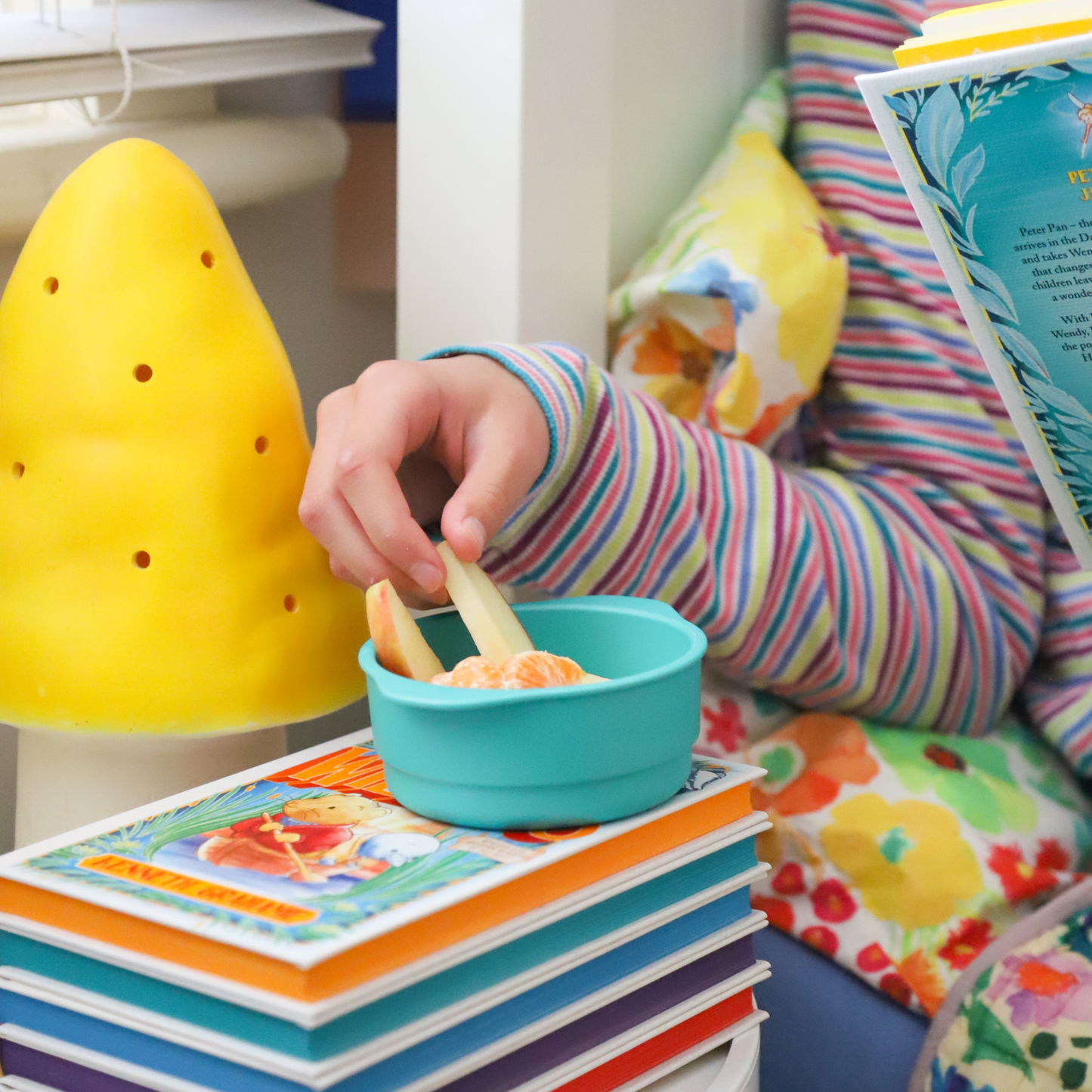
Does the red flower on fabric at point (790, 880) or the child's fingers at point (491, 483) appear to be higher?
the child's fingers at point (491, 483)

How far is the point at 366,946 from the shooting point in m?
0.32

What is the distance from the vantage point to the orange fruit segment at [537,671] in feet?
1.31

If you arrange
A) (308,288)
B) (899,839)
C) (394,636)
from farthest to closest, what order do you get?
(308,288)
(899,839)
(394,636)

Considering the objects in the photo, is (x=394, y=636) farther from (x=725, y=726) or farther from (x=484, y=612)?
(x=725, y=726)

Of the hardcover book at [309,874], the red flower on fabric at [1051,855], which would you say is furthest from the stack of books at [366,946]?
the red flower on fabric at [1051,855]

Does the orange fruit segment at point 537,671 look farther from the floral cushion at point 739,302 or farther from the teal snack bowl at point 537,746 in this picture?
the floral cushion at point 739,302

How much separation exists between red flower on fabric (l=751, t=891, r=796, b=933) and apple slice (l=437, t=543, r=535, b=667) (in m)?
0.30

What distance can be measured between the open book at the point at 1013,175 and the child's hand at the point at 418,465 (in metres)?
0.19

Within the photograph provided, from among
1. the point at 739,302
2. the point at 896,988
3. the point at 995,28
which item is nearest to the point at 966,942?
the point at 896,988

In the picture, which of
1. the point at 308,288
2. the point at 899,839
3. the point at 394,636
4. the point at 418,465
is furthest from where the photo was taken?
the point at 308,288

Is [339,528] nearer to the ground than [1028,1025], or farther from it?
farther from it

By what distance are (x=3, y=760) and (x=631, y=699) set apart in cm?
41

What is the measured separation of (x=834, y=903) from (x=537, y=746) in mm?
355

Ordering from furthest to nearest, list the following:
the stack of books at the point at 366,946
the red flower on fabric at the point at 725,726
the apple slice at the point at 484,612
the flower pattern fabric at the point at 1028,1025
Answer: the red flower on fabric at the point at 725,726
the flower pattern fabric at the point at 1028,1025
the apple slice at the point at 484,612
the stack of books at the point at 366,946
